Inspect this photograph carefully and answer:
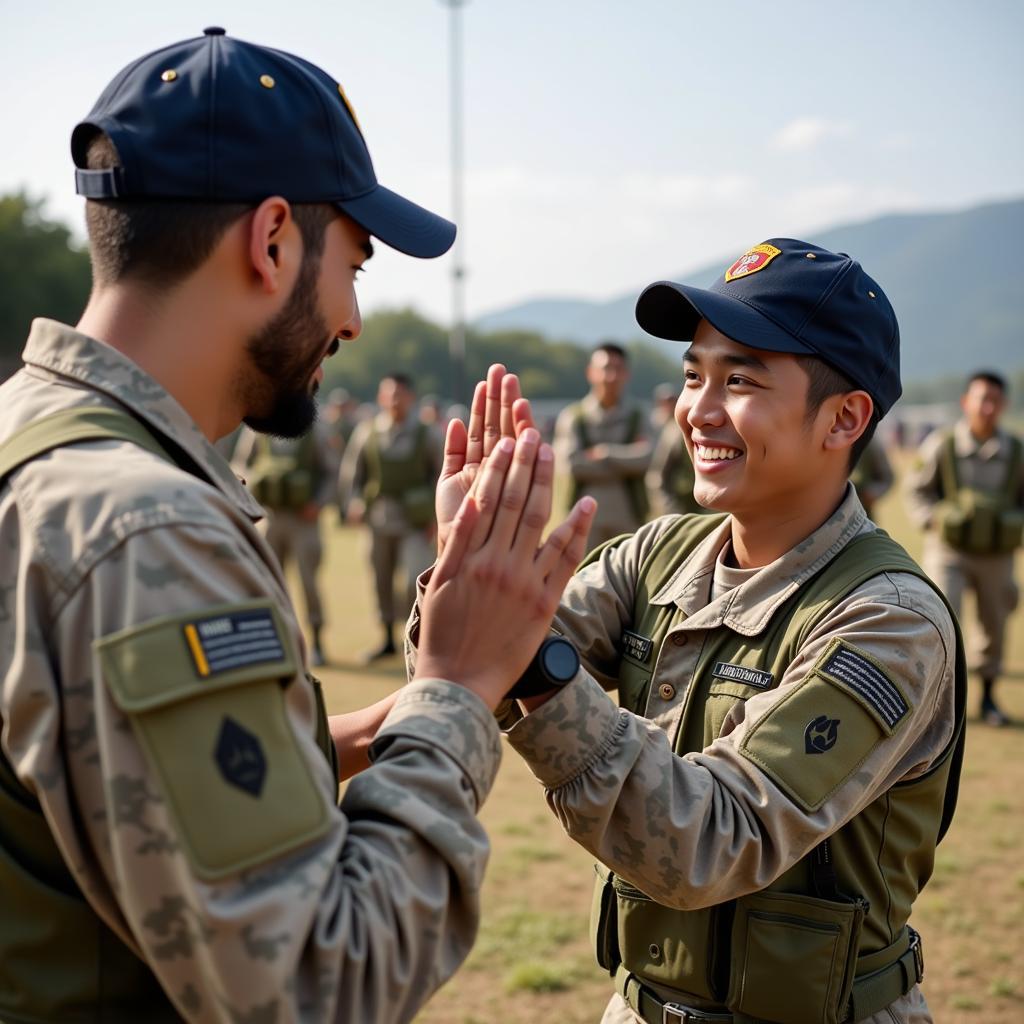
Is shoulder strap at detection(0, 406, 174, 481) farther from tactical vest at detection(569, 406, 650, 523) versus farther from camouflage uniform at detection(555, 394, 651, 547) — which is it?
tactical vest at detection(569, 406, 650, 523)

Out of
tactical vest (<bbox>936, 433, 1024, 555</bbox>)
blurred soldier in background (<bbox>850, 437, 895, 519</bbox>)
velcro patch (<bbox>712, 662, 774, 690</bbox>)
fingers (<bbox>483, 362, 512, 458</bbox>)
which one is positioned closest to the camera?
fingers (<bbox>483, 362, 512, 458</bbox>)

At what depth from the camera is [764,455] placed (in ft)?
8.06

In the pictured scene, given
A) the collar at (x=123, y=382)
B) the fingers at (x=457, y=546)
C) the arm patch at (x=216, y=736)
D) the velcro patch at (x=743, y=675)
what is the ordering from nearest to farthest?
the arm patch at (x=216, y=736)
the collar at (x=123, y=382)
the fingers at (x=457, y=546)
the velcro patch at (x=743, y=675)

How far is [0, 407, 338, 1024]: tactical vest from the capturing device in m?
1.41

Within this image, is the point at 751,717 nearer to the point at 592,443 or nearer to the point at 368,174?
the point at 368,174

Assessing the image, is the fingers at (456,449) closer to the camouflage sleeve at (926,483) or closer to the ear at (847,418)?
the ear at (847,418)

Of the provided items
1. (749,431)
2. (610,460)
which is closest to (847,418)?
(749,431)

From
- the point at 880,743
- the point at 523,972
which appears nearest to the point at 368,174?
the point at 880,743

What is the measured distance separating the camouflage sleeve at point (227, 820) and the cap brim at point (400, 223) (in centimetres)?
60

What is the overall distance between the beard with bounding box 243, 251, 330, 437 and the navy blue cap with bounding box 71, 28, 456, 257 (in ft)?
0.45

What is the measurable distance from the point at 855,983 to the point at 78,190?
1.96m

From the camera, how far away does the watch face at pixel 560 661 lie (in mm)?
1917

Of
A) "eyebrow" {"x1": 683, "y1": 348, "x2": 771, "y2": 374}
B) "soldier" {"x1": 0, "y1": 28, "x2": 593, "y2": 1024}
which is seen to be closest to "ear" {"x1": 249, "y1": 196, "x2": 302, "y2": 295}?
"soldier" {"x1": 0, "y1": 28, "x2": 593, "y2": 1024}

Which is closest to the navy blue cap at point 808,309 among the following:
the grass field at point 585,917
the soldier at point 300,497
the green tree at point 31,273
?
the grass field at point 585,917
